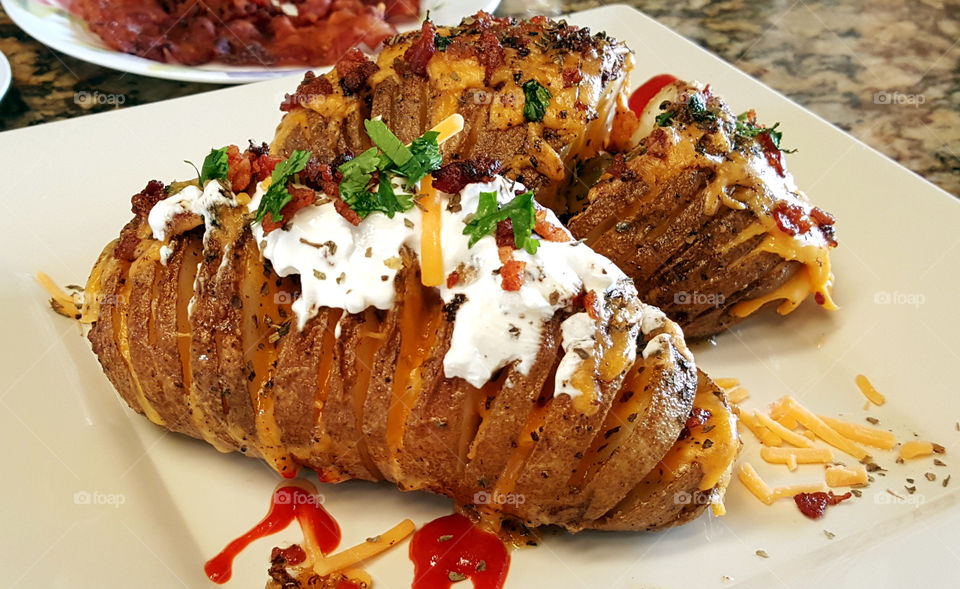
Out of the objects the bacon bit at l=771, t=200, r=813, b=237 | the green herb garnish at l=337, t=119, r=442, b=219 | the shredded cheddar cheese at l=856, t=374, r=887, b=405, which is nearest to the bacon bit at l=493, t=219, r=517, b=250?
the green herb garnish at l=337, t=119, r=442, b=219

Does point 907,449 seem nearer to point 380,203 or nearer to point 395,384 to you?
point 395,384

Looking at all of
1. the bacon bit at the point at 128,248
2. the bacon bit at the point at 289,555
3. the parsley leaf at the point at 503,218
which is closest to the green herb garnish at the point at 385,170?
the parsley leaf at the point at 503,218

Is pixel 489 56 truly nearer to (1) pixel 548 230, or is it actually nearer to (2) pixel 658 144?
(2) pixel 658 144

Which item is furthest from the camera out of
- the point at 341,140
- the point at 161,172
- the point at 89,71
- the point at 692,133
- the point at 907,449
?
the point at 89,71

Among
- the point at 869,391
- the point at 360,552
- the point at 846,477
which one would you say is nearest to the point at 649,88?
the point at 869,391

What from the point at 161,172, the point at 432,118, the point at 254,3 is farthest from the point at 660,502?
the point at 254,3

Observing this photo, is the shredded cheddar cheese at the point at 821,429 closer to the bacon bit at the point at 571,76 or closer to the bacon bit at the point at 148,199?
the bacon bit at the point at 571,76
